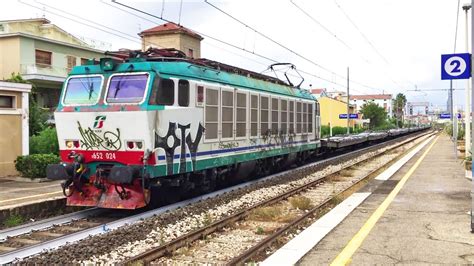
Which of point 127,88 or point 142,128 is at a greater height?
point 127,88

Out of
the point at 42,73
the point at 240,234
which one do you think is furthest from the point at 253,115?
the point at 42,73

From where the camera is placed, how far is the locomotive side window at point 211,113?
11.8 meters

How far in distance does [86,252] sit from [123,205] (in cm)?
284

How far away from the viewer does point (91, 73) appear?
1072 centimetres

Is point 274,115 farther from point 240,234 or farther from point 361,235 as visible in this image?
point 361,235

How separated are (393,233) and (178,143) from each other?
4914 mm

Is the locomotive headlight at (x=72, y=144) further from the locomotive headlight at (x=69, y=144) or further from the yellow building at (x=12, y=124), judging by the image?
the yellow building at (x=12, y=124)

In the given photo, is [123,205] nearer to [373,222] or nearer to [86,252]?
[86,252]

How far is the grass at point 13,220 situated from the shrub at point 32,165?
19.9 ft

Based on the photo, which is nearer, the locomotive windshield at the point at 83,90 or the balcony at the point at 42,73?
the locomotive windshield at the point at 83,90

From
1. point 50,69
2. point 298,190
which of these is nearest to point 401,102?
point 50,69

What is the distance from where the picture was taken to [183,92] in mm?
10719

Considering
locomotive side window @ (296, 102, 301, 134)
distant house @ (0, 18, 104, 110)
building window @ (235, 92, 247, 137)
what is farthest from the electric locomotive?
distant house @ (0, 18, 104, 110)

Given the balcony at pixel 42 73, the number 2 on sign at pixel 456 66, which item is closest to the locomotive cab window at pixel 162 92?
the number 2 on sign at pixel 456 66
